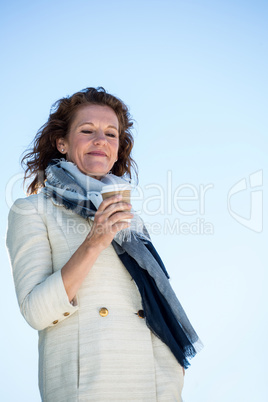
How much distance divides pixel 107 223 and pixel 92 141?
3.94 ft

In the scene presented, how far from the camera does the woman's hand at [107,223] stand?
246 centimetres

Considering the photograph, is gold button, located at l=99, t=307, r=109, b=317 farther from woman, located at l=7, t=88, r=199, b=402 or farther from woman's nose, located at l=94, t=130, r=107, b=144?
woman's nose, located at l=94, t=130, r=107, b=144

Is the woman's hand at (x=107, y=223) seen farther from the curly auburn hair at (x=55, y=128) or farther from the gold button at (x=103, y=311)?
the curly auburn hair at (x=55, y=128)

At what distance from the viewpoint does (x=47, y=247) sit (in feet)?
9.12

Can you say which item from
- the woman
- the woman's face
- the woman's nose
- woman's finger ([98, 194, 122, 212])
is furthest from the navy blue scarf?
woman's finger ([98, 194, 122, 212])

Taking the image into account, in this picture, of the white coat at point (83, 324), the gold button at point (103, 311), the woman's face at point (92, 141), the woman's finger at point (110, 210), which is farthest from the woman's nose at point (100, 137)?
the gold button at point (103, 311)

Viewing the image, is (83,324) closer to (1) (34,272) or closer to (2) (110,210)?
(1) (34,272)

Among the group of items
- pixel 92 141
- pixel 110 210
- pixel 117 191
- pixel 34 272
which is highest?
pixel 92 141

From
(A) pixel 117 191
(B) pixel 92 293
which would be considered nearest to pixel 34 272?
(B) pixel 92 293

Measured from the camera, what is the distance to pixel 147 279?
305 centimetres

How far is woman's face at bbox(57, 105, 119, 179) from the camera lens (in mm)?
3479

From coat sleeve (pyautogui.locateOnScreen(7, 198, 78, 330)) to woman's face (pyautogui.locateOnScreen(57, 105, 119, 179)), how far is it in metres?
0.65

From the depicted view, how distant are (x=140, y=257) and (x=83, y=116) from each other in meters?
1.32

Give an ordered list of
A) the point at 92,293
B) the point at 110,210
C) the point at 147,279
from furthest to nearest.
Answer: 1. the point at 147,279
2. the point at 92,293
3. the point at 110,210
